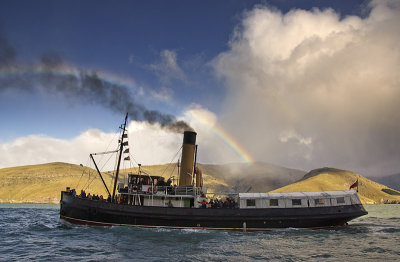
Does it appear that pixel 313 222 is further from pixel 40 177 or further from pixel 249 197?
pixel 40 177

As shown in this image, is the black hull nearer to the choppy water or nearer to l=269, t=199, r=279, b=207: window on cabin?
l=269, t=199, r=279, b=207: window on cabin

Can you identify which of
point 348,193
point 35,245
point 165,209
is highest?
point 348,193

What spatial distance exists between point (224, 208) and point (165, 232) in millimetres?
7125

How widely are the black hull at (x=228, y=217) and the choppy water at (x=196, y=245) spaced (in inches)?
42.1

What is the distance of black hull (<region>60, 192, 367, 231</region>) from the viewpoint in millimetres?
31359

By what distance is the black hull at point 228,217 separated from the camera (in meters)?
31.4

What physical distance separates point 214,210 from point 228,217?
175cm

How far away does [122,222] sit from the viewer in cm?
3238

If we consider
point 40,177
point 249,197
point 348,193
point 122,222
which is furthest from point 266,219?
point 40,177

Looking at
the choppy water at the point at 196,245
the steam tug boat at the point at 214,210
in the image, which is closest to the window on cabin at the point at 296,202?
the steam tug boat at the point at 214,210

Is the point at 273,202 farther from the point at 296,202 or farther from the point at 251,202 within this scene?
the point at 296,202

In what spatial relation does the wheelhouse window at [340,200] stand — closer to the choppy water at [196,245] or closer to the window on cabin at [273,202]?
the choppy water at [196,245]

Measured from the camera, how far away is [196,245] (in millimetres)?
23406

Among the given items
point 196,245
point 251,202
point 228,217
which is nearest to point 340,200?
point 251,202
